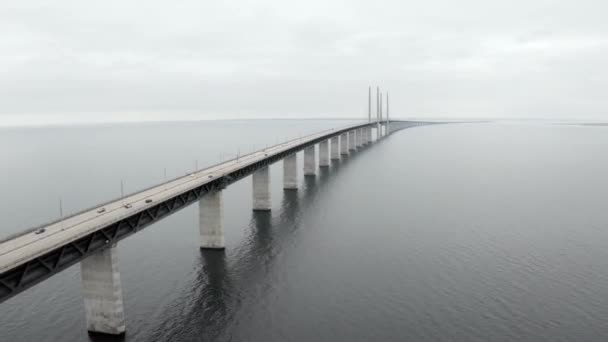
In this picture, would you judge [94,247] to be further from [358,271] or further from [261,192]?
[261,192]

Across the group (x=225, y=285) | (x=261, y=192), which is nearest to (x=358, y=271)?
(x=225, y=285)

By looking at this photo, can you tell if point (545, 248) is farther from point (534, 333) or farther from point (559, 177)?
point (559, 177)

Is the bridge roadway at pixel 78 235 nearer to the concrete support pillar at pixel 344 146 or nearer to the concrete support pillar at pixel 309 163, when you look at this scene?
the concrete support pillar at pixel 309 163

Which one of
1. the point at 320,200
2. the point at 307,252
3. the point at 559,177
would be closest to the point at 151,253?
the point at 307,252

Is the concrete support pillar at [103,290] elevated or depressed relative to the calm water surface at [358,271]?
elevated

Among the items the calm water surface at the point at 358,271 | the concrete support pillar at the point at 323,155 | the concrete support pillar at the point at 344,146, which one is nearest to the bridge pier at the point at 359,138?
the concrete support pillar at the point at 344,146

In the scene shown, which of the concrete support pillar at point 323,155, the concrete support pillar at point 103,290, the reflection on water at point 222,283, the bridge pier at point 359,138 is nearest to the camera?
the concrete support pillar at point 103,290

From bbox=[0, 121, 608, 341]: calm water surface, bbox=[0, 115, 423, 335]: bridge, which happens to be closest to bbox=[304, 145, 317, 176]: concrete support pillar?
bbox=[0, 121, 608, 341]: calm water surface
